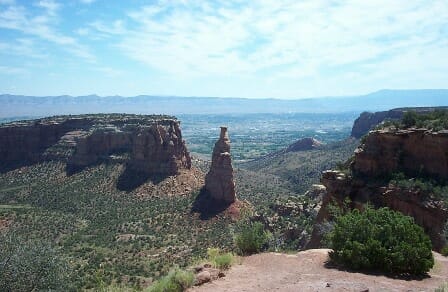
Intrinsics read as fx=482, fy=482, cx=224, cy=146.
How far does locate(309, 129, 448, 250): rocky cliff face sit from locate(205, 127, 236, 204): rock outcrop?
27564 millimetres

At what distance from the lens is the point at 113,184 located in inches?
2896

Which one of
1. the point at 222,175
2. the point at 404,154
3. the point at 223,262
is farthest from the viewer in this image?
the point at 222,175

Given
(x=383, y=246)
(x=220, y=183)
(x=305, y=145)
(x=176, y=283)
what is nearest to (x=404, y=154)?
(x=383, y=246)

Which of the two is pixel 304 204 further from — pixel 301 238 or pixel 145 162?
pixel 145 162

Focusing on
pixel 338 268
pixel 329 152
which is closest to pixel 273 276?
pixel 338 268

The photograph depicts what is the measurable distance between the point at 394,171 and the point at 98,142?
59397mm

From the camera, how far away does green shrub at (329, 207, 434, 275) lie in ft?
63.0

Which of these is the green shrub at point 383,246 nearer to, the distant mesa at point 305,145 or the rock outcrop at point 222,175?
the rock outcrop at point 222,175

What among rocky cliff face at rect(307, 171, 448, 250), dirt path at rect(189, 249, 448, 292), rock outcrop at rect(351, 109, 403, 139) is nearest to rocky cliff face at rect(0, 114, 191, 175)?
rocky cliff face at rect(307, 171, 448, 250)

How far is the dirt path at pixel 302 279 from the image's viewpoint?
17.2 m

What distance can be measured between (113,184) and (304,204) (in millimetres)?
34504

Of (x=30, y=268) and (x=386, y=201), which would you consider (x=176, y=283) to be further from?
(x=386, y=201)

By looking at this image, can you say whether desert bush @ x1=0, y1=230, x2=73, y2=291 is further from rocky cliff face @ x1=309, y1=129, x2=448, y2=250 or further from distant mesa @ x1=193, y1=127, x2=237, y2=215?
distant mesa @ x1=193, y1=127, x2=237, y2=215

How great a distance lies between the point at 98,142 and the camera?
82.5m
